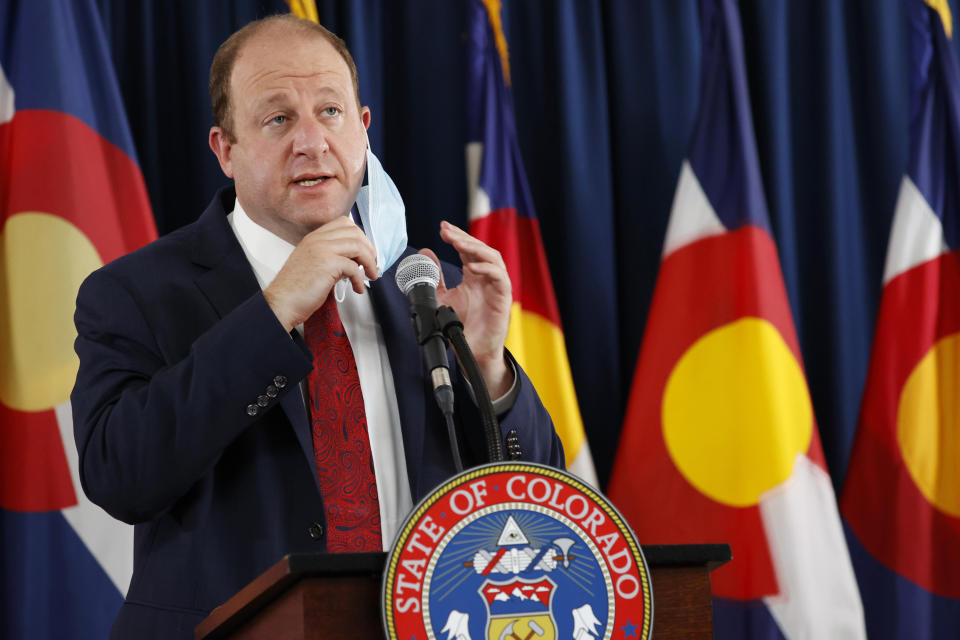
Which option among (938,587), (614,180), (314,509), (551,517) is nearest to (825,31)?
(614,180)

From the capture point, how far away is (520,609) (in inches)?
40.3

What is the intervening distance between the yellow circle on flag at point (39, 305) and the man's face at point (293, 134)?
875mm

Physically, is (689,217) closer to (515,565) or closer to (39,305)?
(39,305)

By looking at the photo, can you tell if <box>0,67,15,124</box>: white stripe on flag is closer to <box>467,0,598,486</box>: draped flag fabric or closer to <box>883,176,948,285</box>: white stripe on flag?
<box>467,0,598,486</box>: draped flag fabric

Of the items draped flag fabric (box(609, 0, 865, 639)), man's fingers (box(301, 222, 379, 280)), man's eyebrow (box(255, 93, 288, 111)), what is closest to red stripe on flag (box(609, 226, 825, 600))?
draped flag fabric (box(609, 0, 865, 639))

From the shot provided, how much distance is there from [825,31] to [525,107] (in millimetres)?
918

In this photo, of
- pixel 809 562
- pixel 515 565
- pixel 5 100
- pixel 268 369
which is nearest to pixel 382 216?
pixel 268 369

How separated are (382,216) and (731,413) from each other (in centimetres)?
137

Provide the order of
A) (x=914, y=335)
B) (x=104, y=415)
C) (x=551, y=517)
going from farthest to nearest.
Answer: (x=914, y=335) < (x=104, y=415) < (x=551, y=517)

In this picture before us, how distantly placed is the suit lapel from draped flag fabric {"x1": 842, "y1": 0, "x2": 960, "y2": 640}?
189 cm

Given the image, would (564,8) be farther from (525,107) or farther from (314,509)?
(314,509)

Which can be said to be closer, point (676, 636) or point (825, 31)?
point (676, 636)

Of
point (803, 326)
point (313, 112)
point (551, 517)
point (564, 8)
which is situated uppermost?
point (564, 8)

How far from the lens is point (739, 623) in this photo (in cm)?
279
